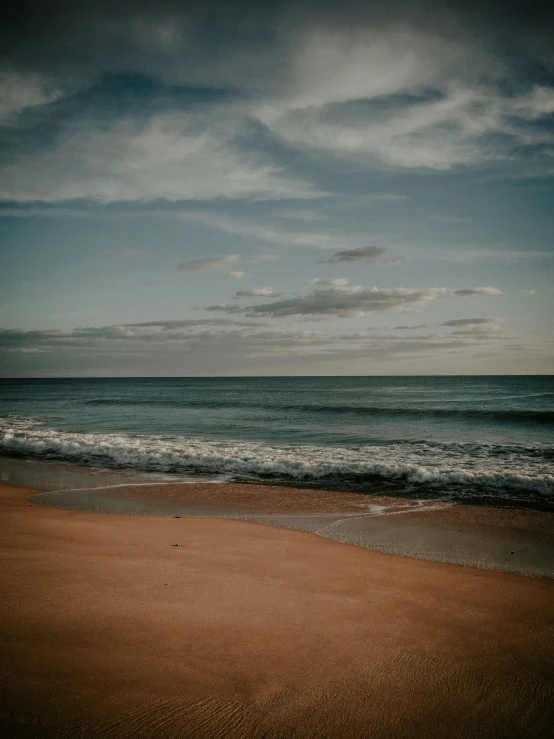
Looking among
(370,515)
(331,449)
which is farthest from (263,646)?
(331,449)

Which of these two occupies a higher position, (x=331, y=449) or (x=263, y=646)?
(x=263, y=646)

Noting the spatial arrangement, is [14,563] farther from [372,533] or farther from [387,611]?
[372,533]

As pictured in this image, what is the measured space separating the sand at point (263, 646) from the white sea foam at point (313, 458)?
21.0 feet

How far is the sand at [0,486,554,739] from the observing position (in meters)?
2.53

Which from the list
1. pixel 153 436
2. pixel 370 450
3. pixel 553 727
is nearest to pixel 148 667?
pixel 553 727

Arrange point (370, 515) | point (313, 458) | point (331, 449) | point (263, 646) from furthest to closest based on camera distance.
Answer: point (331, 449)
point (313, 458)
point (370, 515)
point (263, 646)

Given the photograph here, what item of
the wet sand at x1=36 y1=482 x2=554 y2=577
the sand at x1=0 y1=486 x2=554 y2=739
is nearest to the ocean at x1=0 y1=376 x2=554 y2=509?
the wet sand at x1=36 y1=482 x2=554 y2=577

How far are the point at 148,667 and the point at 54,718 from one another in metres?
0.69

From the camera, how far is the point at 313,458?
46.4 feet

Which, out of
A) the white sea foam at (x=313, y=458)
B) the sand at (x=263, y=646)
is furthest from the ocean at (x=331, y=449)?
the sand at (x=263, y=646)

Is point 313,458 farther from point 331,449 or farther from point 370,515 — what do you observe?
Answer: point 370,515

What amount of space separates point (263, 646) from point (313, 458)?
1095cm

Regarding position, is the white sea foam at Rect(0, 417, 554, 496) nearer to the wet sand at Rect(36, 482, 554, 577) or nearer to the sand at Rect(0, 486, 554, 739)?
the wet sand at Rect(36, 482, 554, 577)

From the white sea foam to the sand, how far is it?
252 inches
